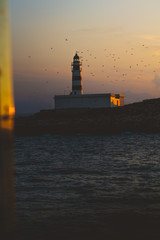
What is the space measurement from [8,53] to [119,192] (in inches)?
426

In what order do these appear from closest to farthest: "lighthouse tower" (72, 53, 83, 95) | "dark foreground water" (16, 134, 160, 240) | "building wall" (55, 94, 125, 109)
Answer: "dark foreground water" (16, 134, 160, 240) < "building wall" (55, 94, 125, 109) < "lighthouse tower" (72, 53, 83, 95)

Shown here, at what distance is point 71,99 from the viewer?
5706cm

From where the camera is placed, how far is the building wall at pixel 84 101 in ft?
187

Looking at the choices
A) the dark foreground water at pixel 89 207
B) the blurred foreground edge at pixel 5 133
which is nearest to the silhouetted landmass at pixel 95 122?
the dark foreground water at pixel 89 207

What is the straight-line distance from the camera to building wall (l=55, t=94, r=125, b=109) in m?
57.0

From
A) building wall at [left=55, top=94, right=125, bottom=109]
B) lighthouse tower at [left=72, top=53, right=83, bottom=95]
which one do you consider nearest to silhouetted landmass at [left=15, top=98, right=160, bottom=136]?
building wall at [left=55, top=94, right=125, bottom=109]

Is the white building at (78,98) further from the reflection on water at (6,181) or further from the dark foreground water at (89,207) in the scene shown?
the reflection on water at (6,181)

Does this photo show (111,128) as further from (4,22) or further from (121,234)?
(4,22)

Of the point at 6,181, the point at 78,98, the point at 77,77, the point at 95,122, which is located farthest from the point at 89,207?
the point at 77,77

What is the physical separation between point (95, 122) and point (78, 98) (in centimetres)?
574

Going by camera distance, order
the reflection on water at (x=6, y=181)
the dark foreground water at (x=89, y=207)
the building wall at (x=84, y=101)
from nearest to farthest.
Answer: the reflection on water at (x=6, y=181) < the dark foreground water at (x=89, y=207) < the building wall at (x=84, y=101)

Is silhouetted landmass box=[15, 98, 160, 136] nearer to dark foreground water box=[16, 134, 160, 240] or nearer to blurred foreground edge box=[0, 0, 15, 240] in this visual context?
dark foreground water box=[16, 134, 160, 240]

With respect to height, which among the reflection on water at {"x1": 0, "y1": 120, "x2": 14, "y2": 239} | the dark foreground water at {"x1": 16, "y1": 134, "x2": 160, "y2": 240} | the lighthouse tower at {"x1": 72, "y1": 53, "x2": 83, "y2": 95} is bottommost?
the dark foreground water at {"x1": 16, "y1": 134, "x2": 160, "y2": 240}

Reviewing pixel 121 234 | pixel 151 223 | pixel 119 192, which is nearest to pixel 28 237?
pixel 121 234
